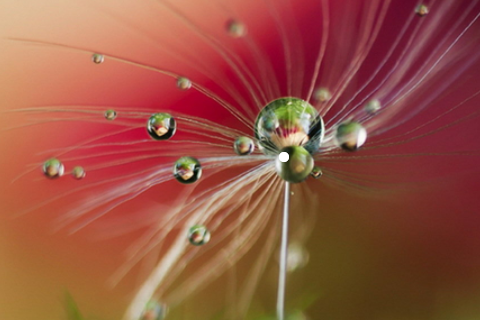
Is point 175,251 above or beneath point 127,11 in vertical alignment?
beneath

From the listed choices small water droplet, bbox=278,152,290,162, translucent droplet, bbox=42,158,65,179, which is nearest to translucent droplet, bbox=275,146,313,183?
small water droplet, bbox=278,152,290,162

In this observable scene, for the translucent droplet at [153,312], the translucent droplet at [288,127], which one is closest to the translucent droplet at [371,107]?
the translucent droplet at [288,127]

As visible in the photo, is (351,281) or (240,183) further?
(351,281)

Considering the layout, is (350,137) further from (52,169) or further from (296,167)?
(52,169)

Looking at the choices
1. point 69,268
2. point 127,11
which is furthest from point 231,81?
point 69,268

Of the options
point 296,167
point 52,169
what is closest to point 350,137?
point 296,167

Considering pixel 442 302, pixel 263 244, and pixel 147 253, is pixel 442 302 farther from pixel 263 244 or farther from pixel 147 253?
pixel 147 253
